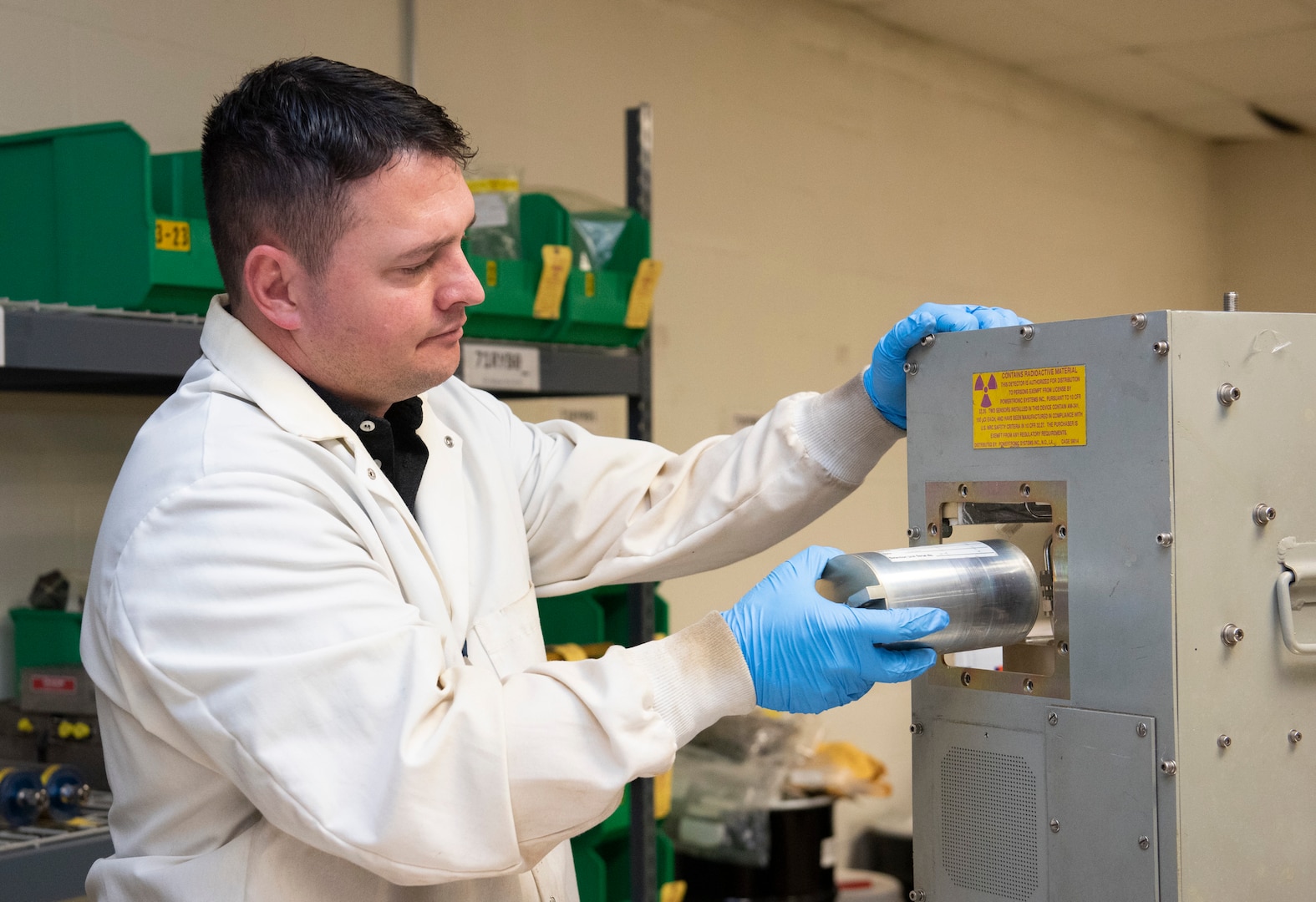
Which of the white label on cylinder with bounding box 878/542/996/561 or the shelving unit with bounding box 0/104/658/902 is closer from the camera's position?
the white label on cylinder with bounding box 878/542/996/561

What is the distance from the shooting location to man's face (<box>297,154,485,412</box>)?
1.20 meters

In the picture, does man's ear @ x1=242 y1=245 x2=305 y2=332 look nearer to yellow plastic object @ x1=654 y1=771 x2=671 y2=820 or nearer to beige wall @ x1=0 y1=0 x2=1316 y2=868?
beige wall @ x1=0 y1=0 x2=1316 y2=868

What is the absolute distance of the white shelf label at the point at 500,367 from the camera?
205 cm

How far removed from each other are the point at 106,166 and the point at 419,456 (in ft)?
2.17

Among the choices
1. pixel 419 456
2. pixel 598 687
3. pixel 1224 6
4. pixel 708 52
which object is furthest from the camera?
pixel 1224 6

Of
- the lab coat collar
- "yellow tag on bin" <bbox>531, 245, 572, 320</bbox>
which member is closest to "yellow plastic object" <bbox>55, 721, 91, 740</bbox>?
the lab coat collar

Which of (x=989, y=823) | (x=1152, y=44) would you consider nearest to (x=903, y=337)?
(x=989, y=823)

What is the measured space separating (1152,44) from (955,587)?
3452 millimetres

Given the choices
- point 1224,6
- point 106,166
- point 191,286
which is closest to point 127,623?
point 191,286

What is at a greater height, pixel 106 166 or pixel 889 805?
pixel 106 166

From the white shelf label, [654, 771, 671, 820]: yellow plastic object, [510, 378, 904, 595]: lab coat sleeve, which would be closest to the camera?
[510, 378, 904, 595]: lab coat sleeve

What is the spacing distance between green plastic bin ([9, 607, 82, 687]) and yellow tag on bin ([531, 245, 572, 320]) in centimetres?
86

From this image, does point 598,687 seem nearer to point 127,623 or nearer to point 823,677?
point 823,677

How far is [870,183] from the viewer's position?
12.2 ft
